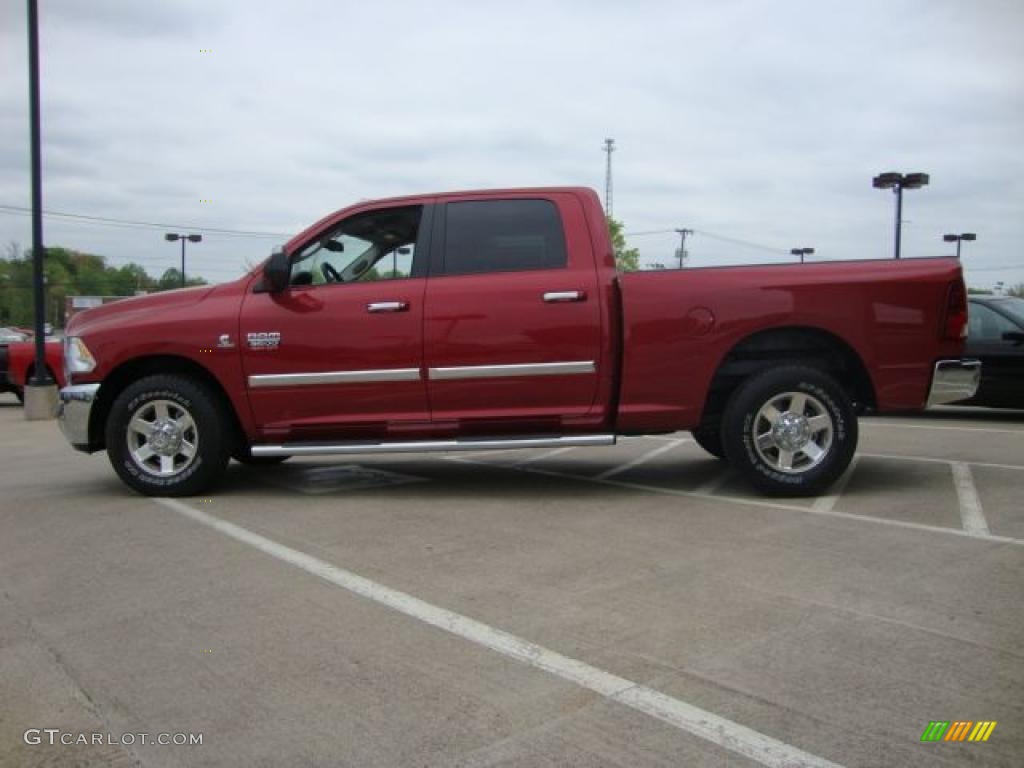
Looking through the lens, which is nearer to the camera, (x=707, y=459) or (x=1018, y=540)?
(x=1018, y=540)

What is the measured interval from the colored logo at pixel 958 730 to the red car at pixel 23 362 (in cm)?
1551

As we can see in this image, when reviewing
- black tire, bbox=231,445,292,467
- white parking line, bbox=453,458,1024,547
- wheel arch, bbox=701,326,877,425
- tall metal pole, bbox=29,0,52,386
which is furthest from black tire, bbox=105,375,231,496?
tall metal pole, bbox=29,0,52,386

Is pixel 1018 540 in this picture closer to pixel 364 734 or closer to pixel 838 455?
pixel 838 455

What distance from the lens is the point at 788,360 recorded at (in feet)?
20.1

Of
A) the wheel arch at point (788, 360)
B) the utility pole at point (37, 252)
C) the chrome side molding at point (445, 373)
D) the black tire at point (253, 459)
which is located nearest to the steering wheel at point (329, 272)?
the chrome side molding at point (445, 373)

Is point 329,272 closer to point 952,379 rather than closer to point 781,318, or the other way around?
point 781,318

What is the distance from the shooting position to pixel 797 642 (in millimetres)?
3461

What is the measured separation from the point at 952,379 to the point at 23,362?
14947mm

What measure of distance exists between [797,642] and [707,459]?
15.0 ft

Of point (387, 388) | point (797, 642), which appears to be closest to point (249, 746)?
point (797, 642)

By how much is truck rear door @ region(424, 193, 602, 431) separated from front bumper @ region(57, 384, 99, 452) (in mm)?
2452

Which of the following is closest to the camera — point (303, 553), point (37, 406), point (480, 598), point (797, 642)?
point (797, 642)

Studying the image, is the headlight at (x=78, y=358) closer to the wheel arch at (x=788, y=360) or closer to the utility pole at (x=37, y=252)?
the wheel arch at (x=788, y=360)

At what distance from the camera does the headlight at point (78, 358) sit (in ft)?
20.4
